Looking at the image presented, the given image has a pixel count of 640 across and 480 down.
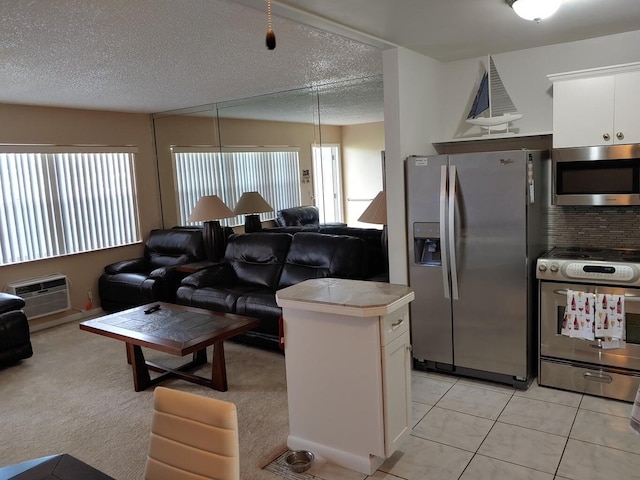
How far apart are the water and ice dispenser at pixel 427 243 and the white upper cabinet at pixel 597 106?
103 cm

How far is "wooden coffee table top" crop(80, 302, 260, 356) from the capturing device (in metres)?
3.38

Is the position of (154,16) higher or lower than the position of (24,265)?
higher

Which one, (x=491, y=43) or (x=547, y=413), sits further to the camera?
(x=491, y=43)

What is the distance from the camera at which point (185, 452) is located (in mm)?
1502

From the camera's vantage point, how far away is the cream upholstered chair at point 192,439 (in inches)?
56.2

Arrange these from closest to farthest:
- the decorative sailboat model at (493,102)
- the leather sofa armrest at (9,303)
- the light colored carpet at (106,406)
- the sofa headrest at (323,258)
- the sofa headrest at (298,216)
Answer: the light colored carpet at (106,406) → the decorative sailboat model at (493,102) → the leather sofa armrest at (9,303) → the sofa headrest at (323,258) → the sofa headrest at (298,216)

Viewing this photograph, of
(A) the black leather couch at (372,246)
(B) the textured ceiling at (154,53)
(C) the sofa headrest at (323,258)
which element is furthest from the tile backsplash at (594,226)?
(B) the textured ceiling at (154,53)

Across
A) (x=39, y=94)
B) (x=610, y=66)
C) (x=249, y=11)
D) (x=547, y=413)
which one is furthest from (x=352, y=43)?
(x=39, y=94)

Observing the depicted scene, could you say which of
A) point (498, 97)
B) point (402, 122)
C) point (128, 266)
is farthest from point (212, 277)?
point (498, 97)

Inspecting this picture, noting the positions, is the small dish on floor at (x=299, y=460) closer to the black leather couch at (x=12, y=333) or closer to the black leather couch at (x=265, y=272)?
the black leather couch at (x=265, y=272)

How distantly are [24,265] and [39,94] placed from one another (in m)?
1.91

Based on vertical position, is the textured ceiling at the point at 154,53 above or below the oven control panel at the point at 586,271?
above

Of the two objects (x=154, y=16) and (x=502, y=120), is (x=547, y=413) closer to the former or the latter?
(x=502, y=120)

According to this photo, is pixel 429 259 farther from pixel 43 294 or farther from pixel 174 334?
pixel 43 294
